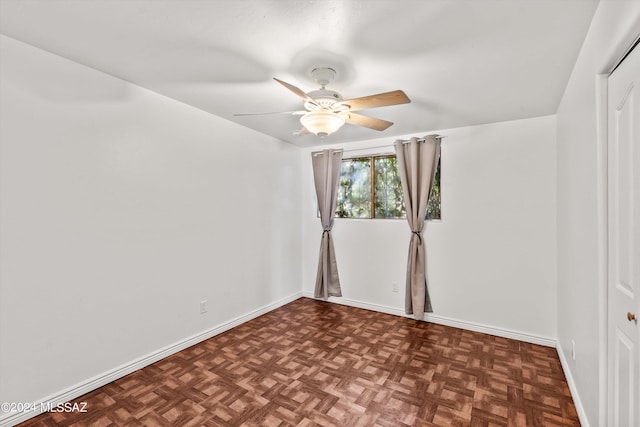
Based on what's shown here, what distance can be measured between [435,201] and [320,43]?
2472 mm

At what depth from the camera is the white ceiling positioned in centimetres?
145

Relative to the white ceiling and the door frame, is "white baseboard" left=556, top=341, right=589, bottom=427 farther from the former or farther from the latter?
the white ceiling

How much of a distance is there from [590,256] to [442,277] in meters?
1.95

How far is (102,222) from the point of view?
7.23ft

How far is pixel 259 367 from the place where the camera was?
2.50 metres

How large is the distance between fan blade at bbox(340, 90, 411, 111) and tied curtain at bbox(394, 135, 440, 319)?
1.71 m

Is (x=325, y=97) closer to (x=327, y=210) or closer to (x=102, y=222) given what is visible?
(x=102, y=222)

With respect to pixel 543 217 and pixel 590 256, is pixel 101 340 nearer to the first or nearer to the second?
pixel 590 256

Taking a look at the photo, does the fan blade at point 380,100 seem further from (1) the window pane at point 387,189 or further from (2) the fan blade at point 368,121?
(1) the window pane at point 387,189

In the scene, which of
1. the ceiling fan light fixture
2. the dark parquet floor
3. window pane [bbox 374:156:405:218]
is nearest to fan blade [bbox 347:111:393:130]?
the ceiling fan light fixture

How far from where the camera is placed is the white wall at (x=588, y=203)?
130 cm

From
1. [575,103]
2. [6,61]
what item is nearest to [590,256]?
[575,103]

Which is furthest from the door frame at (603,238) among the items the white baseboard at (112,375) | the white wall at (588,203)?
the white baseboard at (112,375)

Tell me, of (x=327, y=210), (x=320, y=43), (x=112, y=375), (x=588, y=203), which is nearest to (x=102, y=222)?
(x=112, y=375)
